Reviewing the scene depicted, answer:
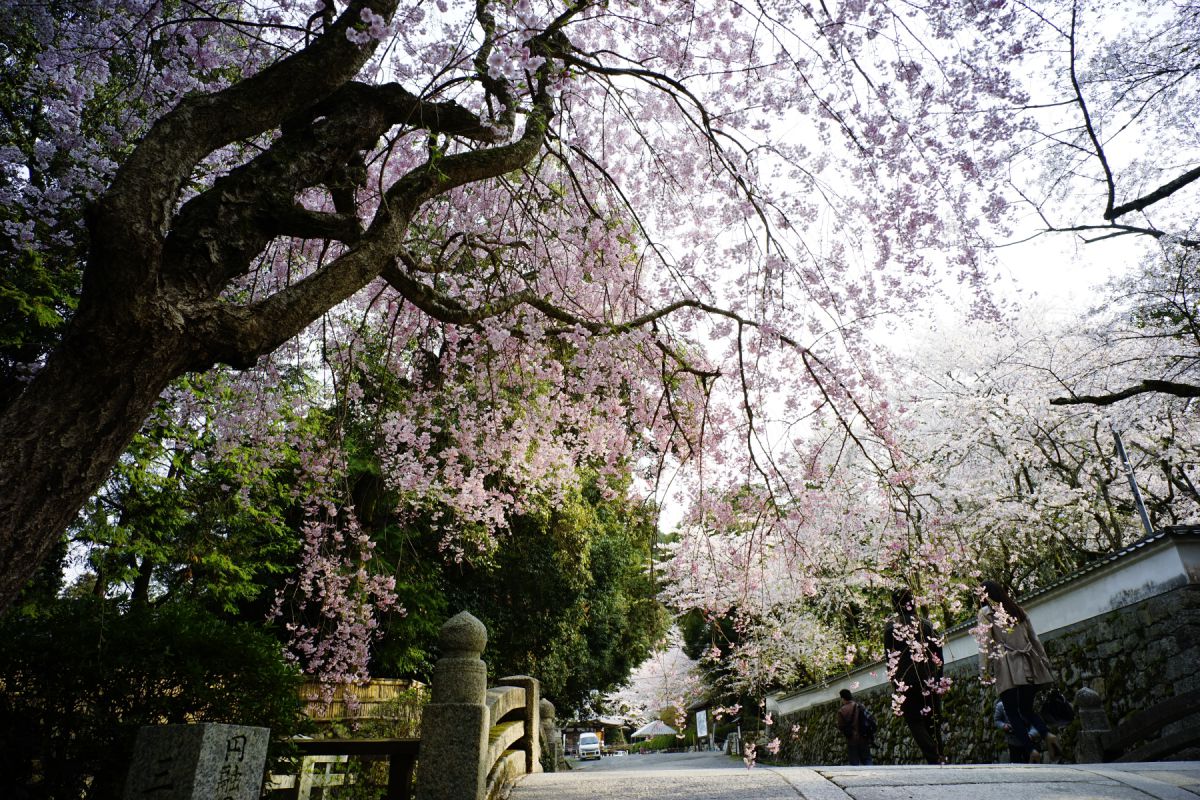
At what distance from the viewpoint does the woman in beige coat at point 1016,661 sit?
6.25 metres

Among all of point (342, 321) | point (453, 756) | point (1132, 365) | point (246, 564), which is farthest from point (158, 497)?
point (1132, 365)

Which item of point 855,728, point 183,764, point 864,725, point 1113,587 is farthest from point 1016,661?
point 183,764

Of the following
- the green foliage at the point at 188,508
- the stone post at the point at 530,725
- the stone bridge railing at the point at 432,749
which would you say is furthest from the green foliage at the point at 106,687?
the green foliage at the point at 188,508

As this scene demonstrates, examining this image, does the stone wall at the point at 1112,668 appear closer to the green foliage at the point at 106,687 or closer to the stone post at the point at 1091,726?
the stone post at the point at 1091,726

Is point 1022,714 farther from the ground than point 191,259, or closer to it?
closer to it

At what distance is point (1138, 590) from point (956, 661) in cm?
373

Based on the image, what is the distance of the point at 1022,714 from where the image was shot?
6566 mm

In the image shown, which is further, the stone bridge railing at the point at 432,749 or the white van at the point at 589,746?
the white van at the point at 589,746

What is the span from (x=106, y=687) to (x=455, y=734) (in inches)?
77.6

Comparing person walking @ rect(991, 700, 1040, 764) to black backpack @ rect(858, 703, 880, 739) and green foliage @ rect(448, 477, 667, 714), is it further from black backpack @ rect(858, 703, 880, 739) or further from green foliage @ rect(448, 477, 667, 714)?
green foliage @ rect(448, 477, 667, 714)

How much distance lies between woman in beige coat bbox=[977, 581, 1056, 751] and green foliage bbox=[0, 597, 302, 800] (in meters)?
6.46

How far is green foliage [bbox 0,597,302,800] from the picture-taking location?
343 centimetres

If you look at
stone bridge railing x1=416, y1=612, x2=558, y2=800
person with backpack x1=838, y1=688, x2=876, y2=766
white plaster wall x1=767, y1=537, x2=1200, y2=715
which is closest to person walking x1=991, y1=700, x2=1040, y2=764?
white plaster wall x1=767, y1=537, x2=1200, y2=715

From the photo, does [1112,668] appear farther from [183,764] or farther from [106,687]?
[106,687]
